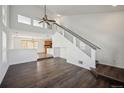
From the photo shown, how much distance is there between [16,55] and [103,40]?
5035mm

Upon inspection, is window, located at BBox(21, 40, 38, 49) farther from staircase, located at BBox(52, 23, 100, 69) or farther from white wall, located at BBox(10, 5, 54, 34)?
staircase, located at BBox(52, 23, 100, 69)

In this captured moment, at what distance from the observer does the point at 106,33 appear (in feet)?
19.0

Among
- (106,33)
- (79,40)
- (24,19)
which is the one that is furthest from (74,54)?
(24,19)

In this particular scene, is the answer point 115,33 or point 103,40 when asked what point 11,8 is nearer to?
point 103,40

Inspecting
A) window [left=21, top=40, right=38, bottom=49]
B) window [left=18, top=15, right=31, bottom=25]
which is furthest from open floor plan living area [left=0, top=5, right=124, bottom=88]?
window [left=21, top=40, right=38, bottom=49]

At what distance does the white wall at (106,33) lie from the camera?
534 centimetres

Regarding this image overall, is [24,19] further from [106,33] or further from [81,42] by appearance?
[106,33]

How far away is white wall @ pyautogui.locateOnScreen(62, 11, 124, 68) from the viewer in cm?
534

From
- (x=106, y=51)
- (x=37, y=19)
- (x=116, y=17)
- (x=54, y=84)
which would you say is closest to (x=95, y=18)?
(x=116, y=17)

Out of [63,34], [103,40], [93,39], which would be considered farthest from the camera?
[63,34]

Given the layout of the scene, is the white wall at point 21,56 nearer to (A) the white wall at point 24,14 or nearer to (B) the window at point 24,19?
(A) the white wall at point 24,14

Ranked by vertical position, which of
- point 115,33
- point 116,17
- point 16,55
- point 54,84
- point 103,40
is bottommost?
point 54,84

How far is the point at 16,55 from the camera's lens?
5.71m
